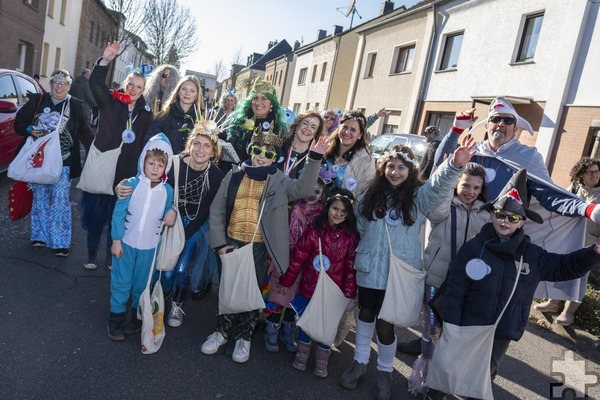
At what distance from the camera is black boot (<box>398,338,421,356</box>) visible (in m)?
3.95

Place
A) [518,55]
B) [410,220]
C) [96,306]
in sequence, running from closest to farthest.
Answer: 1. [410,220]
2. [96,306]
3. [518,55]

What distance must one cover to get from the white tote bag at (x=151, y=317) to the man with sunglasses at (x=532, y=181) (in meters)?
2.52

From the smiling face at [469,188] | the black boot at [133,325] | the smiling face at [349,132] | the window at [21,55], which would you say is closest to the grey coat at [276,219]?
the smiling face at [349,132]

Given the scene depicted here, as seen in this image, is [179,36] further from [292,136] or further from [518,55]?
[292,136]

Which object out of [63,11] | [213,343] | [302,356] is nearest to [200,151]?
[213,343]

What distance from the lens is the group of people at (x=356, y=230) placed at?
2.86 m

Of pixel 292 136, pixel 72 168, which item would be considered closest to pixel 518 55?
pixel 292 136

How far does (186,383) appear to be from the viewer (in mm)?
2977

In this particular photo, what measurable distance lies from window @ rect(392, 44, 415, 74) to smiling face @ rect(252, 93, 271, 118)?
47.8ft

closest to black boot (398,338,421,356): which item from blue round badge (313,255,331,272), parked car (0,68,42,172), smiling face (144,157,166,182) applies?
blue round badge (313,255,331,272)

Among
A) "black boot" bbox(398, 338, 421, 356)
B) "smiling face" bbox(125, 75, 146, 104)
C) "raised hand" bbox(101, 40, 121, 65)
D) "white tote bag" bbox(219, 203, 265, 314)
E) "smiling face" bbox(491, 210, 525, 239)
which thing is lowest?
"black boot" bbox(398, 338, 421, 356)

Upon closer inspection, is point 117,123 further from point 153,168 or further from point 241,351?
point 241,351

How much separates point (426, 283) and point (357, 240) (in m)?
0.62

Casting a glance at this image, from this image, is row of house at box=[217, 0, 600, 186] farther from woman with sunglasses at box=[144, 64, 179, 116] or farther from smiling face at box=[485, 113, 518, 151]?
smiling face at box=[485, 113, 518, 151]
